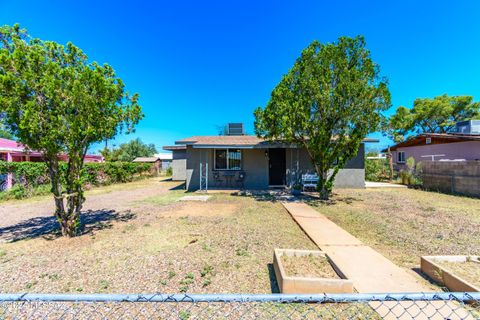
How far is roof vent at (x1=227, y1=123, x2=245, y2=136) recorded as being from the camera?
640 inches

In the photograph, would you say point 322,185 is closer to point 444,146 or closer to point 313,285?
point 313,285

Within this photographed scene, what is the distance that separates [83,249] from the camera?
4449mm

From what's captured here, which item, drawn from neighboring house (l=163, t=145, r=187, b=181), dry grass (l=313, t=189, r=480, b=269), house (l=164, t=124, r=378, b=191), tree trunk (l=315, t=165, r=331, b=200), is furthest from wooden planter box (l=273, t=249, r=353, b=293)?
neighboring house (l=163, t=145, r=187, b=181)

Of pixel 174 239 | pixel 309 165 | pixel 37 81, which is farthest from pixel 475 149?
pixel 37 81

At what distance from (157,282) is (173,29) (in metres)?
16.5

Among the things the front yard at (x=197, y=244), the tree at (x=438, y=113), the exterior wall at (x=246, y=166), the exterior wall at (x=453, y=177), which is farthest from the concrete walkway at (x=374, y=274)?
the tree at (x=438, y=113)

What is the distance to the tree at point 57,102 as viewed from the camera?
13.8 feet

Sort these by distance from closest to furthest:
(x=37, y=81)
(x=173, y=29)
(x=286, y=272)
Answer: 1. (x=286, y=272)
2. (x=37, y=81)
3. (x=173, y=29)

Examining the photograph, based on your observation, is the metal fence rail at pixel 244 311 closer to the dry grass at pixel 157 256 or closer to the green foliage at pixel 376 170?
the dry grass at pixel 157 256

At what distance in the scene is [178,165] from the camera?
62.9 feet

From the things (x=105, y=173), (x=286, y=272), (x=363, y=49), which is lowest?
Answer: (x=286, y=272)

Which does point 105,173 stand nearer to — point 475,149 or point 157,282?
point 157,282

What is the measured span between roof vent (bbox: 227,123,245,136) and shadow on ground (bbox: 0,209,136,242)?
990 cm

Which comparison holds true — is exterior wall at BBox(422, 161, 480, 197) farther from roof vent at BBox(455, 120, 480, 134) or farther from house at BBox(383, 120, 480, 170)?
roof vent at BBox(455, 120, 480, 134)
